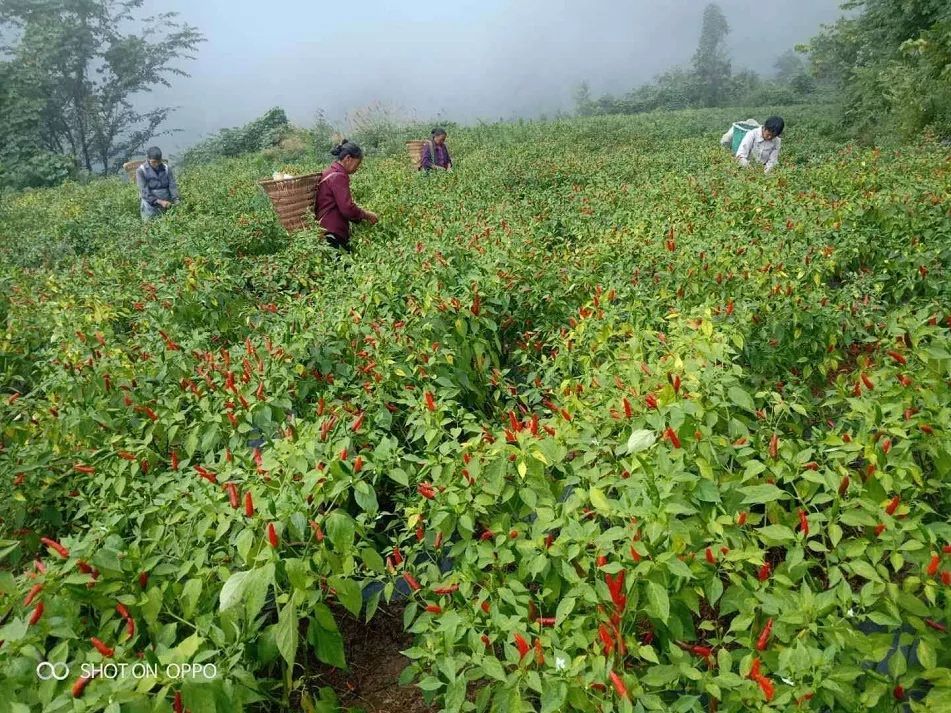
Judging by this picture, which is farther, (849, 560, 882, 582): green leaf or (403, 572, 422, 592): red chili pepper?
(403, 572, 422, 592): red chili pepper

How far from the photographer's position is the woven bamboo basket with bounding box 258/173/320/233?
230 inches

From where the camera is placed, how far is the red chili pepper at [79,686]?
128 cm

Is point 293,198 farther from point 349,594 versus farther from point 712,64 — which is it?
point 712,64

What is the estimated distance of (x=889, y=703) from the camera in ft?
4.75

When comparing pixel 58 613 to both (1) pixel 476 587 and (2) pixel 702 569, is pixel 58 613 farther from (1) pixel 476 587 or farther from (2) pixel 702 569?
(2) pixel 702 569

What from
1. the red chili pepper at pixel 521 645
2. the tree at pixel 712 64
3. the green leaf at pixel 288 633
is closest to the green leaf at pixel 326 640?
the green leaf at pixel 288 633

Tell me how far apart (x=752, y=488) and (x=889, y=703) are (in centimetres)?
55

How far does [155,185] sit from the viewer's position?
7.85 metres

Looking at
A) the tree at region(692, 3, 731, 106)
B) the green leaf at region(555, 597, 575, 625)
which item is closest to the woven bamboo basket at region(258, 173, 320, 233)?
the green leaf at region(555, 597, 575, 625)

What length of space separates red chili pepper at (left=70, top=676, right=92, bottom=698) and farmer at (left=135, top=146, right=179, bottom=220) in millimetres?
7241

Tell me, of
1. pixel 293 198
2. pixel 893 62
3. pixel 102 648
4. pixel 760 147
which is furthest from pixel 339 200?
pixel 893 62

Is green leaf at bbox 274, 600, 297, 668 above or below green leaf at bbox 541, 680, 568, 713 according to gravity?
above

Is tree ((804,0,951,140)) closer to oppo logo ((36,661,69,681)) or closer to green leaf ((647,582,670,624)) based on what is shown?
green leaf ((647,582,670,624))

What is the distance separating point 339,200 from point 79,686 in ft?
15.3
